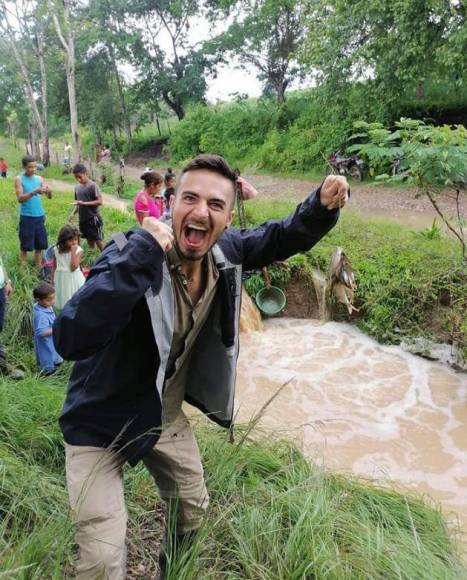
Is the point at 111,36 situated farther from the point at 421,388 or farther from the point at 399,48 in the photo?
the point at 421,388

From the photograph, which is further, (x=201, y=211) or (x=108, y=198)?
(x=108, y=198)

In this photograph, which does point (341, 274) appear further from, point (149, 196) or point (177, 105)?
point (177, 105)

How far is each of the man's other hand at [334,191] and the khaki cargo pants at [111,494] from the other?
1.14 m

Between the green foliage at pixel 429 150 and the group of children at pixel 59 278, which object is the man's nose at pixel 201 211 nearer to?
the group of children at pixel 59 278

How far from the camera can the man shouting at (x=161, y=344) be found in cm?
144

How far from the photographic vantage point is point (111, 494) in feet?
5.51

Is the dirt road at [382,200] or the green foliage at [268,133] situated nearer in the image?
the dirt road at [382,200]

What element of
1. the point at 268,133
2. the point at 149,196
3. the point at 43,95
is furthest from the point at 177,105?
the point at 149,196

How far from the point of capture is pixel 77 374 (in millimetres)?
1710

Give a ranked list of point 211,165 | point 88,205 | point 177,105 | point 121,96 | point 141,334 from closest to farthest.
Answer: point 141,334 < point 211,165 < point 88,205 < point 121,96 < point 177,105

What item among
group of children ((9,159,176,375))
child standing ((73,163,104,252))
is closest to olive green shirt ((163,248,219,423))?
group of children ((9,159,176,375))

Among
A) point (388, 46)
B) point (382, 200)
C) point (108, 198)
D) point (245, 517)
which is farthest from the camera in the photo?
point (108, 198)

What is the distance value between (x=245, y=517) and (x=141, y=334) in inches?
44.7

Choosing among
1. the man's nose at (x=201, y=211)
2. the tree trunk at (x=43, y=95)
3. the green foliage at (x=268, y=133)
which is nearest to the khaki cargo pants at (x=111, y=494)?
the man's nose at (x=201, y=211)
